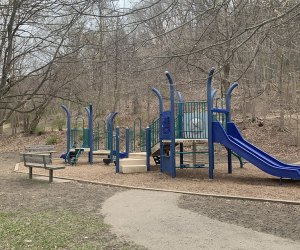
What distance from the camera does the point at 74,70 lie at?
13508 mm

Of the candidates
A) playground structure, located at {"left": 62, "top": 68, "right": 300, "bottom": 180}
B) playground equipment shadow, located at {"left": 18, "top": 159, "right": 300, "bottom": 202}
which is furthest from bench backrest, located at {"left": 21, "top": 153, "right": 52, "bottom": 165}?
playground structure, located at {"left": 62, "top": 68, "right": 300, "bottom": 180}

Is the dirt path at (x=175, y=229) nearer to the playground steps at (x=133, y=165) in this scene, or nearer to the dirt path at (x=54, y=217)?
the dirt path at (x=54, y=217)

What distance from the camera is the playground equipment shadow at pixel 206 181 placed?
347 inches

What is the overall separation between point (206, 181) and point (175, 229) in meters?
5.16

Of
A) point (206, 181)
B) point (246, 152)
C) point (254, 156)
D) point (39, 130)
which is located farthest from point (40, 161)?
point (39, 130)

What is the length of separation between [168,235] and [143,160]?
27.0ft

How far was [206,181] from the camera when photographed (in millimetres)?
10750

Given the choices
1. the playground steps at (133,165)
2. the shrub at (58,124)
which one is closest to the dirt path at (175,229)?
the playground steps at (133,165)

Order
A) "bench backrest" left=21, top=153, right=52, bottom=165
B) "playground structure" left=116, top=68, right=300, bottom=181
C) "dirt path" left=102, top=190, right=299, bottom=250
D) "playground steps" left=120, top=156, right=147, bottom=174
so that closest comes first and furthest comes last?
1. "dirt path" left=102, top=190, right=299, bottom=250
2. "playground structure" left=116, top=68, right=300, bottom=181
3. "bench backrest" left=21, top=153, right=52, bottom=165
4. "playground steps" left=120, top=156, right=147, bottom=174


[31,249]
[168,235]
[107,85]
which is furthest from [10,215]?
[107,85]

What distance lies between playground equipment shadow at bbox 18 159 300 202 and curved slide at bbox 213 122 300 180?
12.6 inches

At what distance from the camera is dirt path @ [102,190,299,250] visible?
4980mm

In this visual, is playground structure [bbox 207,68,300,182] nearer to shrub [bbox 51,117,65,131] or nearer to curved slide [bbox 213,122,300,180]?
curved slide [bbox 213,122,300,180]

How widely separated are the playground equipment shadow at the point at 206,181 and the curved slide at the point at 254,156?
319 millimetres
